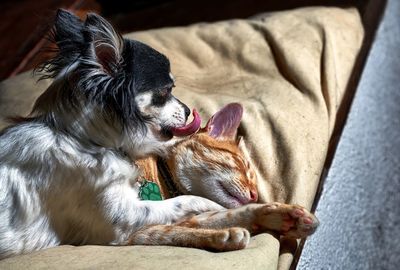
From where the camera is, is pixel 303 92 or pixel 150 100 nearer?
pixel 150 100

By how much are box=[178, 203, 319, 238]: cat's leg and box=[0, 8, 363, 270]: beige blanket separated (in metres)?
0.05

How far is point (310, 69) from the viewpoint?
203cm

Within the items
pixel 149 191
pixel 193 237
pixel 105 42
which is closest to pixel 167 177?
pixel 149 191

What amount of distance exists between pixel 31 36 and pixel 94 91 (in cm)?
184

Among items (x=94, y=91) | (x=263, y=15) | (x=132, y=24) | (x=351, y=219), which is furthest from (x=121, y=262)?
(x=132, y=24)

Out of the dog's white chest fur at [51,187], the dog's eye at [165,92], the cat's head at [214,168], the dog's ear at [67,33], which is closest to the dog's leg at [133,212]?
the dog's white chest fur at [51,187]

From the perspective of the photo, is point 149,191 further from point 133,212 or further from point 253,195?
point 253,195

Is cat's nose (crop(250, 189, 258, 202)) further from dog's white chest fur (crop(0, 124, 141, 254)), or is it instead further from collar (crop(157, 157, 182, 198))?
dog's white chest fur (crop(0, 124, 141, 254))

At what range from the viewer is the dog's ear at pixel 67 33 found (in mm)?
1383

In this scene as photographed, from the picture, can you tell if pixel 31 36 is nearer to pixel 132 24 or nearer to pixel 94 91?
pixel 132 24

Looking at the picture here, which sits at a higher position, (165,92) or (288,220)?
(165,92)

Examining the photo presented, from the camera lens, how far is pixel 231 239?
1304 mm

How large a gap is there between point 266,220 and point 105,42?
625mm

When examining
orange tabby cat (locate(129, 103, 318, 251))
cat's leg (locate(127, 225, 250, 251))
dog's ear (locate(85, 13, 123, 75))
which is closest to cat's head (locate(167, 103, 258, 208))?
orange tabby cat (locate(129, 103, 318, 251))
